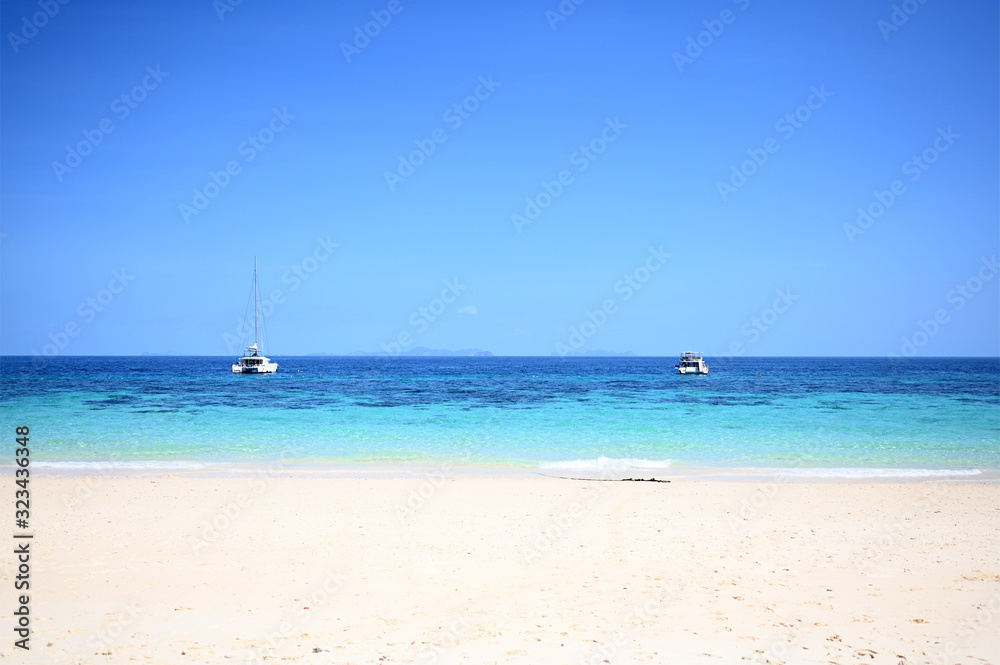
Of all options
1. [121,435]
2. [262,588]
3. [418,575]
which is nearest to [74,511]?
[262,588]

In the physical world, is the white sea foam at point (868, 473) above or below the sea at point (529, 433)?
above

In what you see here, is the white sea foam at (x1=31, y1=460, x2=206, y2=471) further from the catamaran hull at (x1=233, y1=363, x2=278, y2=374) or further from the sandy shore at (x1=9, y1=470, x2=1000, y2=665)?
the catamaran hull at (x1=233, y1=363, x2=278, y2=374)

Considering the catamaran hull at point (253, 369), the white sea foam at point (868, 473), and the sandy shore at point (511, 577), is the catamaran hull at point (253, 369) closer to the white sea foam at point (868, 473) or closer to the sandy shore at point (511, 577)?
the sandy shore at point (511, 577)

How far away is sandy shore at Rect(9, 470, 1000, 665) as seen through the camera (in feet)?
18.9

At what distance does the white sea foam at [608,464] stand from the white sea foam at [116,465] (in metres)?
10.4

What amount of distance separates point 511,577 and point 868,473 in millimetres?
13174

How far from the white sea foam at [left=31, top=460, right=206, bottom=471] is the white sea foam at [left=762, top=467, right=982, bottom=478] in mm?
16761

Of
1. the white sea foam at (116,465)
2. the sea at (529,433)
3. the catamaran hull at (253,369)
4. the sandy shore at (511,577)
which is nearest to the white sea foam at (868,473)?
the sea at (529,433)

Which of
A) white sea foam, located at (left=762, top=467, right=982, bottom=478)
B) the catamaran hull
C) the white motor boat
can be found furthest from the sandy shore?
the catamaran hull

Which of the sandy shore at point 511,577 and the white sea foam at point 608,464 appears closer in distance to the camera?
the sandy shore at point 511,577

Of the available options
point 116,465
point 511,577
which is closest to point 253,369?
point 116,465

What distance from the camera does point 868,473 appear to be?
53.6 ft

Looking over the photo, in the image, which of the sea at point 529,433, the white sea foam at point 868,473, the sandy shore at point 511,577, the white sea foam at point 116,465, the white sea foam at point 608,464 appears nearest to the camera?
the sandy shore at point 511,577

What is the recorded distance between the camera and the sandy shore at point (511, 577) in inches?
227
